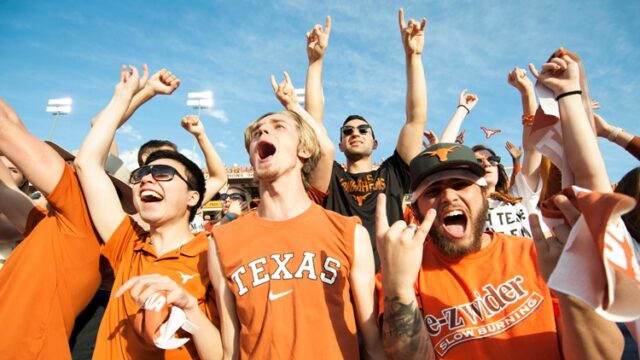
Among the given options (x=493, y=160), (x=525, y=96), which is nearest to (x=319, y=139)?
(x=525, y=96)

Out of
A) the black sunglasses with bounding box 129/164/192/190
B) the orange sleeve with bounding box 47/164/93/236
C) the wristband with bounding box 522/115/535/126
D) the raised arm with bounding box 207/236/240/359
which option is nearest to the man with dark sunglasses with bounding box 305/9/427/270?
the wristband with bounding box 522/115/535/126

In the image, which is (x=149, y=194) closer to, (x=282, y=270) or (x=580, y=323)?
(x=282, y=270)

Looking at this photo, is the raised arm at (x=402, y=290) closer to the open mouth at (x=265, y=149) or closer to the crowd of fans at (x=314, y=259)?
the crowd of fans at (x=314, y=259)

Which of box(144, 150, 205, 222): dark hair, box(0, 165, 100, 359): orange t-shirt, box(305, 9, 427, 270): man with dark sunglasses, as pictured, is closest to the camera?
box(0, 165, 100, 359): orange t-shirt

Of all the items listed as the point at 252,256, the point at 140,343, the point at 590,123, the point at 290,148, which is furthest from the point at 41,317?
the point at 590,123

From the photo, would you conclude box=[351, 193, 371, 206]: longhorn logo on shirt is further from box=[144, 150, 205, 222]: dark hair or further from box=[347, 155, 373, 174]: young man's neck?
box=[144, 150, 205, 222]: dark hair

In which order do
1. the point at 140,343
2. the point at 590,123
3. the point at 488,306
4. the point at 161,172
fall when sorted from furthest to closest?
the point at 161,172 → the point at 140,343 → the point at 488,306 → the point at 590,123

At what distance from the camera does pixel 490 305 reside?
1.76 metres

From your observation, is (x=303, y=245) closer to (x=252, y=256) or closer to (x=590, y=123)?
(x=252, y=256)

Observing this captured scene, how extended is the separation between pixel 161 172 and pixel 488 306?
7.44ft

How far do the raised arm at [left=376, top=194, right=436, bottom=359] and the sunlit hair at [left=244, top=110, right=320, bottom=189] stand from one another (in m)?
0.94

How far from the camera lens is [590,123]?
144cm

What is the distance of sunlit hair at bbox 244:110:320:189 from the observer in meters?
2.33

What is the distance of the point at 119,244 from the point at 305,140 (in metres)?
1.39
